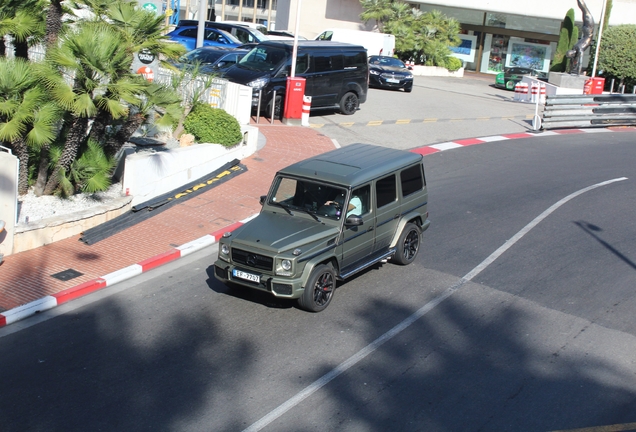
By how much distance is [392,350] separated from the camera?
876cm

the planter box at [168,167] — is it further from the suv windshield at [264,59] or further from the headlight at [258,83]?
the suv windshield at [264,59]

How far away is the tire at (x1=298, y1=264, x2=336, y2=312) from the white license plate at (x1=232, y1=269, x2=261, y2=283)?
2.06 feet

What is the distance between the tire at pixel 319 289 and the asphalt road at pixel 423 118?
10.4 metres

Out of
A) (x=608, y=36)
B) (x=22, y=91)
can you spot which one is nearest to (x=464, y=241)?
(x=22, y=91)

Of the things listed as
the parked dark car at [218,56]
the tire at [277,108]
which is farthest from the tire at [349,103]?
the parked dark car at [218,56]

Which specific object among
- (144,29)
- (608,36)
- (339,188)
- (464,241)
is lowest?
A: (464,241)

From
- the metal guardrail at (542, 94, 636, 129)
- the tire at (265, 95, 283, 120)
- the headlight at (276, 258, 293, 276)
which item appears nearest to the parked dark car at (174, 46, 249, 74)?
the tire at (265, 95, 283, 120)

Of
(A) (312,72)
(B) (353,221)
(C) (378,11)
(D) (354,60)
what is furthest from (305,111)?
(C) (378,11)

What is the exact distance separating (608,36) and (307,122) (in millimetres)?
24364

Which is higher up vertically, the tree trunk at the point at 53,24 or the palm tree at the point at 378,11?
the palm tree at the point at 378,11

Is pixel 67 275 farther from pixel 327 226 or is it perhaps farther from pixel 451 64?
pixel 451 64

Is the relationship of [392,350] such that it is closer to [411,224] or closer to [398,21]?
[411,224]

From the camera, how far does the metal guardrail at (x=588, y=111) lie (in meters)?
24.3

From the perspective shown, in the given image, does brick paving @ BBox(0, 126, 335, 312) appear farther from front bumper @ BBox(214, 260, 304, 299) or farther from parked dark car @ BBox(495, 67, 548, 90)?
parked dark car @ BBox(495, 67, 548, 90)
